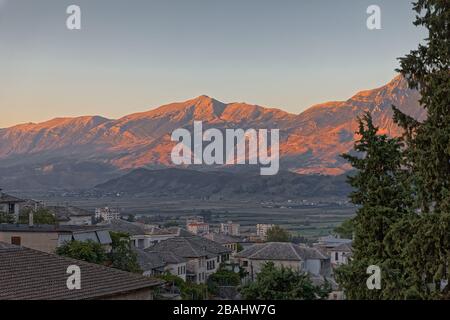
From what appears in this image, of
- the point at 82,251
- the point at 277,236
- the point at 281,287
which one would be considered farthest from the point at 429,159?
the point at 277,236

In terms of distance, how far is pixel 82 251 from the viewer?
1615 inches

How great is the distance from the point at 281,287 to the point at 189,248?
50.5 metres

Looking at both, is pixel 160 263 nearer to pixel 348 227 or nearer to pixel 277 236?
pixel 348 227

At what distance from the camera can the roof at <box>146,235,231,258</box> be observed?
72062 millimetres

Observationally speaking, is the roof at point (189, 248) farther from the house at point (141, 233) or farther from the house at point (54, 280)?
the house at point (54, 280)

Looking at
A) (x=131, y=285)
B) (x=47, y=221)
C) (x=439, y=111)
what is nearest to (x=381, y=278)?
(x=439, y=111)

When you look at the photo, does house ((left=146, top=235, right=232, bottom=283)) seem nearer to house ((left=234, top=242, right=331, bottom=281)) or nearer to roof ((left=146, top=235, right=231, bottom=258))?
roof ((left=146, top=235, right=231, bottom=258))

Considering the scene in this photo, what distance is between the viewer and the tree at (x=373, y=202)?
19.3 m

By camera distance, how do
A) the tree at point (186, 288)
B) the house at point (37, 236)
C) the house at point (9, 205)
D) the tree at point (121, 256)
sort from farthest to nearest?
the house at point (9, 205)
the tree at point (186, 288)
the tree at point (121, 256)
the house at point (37, 236)

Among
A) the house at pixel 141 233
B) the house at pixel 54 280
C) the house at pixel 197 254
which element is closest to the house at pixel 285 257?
the house at pixel 197 254

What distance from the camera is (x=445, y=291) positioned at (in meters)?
16.3

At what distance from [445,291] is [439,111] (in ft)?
14.0

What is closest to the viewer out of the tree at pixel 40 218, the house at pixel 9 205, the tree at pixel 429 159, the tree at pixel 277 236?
the tree at pixel 429 159
